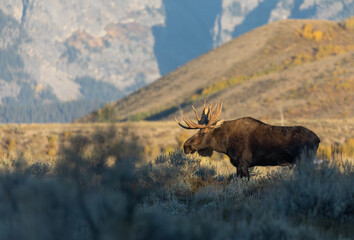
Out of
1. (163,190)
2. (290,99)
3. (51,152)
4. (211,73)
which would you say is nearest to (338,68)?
(290,99)

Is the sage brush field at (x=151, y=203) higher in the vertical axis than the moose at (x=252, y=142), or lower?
lower

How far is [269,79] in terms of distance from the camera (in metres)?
79.0

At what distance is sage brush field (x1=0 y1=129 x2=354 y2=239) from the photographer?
6023mm

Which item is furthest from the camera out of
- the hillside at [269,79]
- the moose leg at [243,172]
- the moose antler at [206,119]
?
the hillside at [269,79]

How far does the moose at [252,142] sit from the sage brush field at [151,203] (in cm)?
70

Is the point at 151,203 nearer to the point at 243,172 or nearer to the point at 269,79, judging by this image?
the point at 243,172

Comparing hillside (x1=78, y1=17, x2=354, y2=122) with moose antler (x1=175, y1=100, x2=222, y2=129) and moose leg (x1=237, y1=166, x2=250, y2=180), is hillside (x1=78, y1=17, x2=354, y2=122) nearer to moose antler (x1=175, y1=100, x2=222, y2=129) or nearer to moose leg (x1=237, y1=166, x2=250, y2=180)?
moose antler (x1=175, y1=100, x2=222, y2=129)

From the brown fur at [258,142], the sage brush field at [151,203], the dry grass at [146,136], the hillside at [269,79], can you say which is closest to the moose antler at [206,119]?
the brown fur at [258,142]

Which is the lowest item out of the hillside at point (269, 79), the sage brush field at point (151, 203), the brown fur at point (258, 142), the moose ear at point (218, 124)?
the sage brush field at point (151, 203)

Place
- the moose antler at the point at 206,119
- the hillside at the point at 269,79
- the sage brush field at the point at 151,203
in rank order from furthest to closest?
1. the hillside at the point at 269,79
2. the moose antler at the point at 206,119
3. the sage brush field at the point at 151,203

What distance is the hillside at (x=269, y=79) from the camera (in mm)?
64875

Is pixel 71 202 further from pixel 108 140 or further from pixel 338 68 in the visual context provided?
pixel 338 68

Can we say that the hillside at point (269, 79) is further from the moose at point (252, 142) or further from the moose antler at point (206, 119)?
the moose at point (252, 142)

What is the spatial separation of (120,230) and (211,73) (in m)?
101
